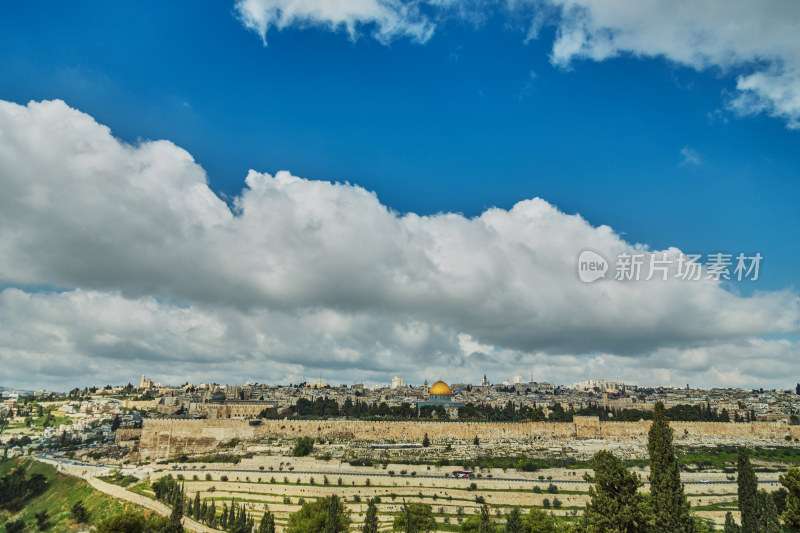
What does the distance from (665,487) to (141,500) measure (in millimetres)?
44243

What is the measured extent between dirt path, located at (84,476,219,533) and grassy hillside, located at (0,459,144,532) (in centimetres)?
45

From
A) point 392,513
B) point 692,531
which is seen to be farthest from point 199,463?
point 692,531

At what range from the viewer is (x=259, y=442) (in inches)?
2682

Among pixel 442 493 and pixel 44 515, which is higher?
pixel 442 493

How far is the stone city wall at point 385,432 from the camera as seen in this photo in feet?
225

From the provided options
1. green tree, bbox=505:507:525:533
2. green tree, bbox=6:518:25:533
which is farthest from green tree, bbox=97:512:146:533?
green tree, bbox=6:518:25:533

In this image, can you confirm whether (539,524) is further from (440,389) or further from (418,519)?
(440,389)

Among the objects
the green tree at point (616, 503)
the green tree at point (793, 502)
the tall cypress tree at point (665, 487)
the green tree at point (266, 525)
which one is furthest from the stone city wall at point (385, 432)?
the green tree at point (793, 502)

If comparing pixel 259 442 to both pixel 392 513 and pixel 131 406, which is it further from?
pixel 131 406

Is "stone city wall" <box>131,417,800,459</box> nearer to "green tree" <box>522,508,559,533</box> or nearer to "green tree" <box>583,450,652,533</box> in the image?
"green tree" <box>522,508,559,533</box>

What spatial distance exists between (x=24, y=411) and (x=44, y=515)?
2897 inches

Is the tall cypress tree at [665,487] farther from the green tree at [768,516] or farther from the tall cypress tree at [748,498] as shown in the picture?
the tall cypress tree at [748,498]

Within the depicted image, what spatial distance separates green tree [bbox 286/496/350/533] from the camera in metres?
33.6

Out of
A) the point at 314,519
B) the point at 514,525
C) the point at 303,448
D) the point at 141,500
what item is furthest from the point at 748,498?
the point at 141,500
